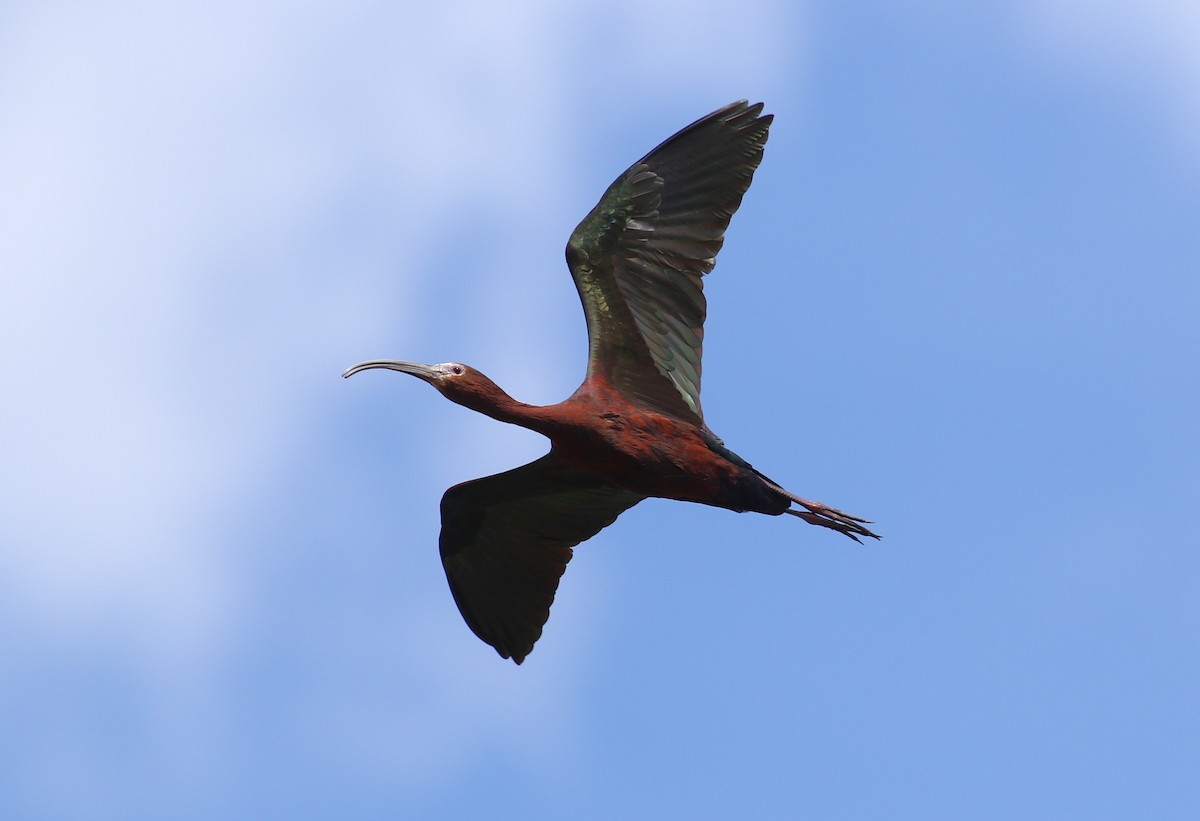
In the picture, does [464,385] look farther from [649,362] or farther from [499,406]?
[649,362]

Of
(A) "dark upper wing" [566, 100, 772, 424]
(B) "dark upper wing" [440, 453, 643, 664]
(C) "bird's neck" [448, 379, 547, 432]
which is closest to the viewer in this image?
(C) "bird's neck" [448, 379, 547, 432]

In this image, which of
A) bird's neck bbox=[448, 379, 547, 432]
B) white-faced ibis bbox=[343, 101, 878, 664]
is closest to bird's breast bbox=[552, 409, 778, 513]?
white-faced ibis bbox=[343, 101, 878, 664]

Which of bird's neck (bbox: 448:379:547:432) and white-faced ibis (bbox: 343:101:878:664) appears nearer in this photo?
bird's neck (bbox: 448:379:547:432)

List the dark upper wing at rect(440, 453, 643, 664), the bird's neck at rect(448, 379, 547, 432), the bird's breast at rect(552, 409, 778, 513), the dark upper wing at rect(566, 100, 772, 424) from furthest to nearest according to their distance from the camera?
the dark upper wing at rect(440, 453, 643, 664) → the dark upper wing at rect(566, 100, 772, 424) → the bird's breast at rect(552, 409, 778, 513) → the bird's neck at rect(448, 379, 547, 432)

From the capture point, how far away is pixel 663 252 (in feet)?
42.4

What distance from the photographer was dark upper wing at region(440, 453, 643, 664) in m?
13.7

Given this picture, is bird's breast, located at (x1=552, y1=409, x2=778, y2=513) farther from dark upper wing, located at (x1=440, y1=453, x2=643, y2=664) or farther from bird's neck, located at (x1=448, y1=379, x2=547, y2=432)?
dark upper wing, located at (x1=440, y1=453, x2=643, y2=664)

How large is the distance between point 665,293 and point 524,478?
1.78 metres

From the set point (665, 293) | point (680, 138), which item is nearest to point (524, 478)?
point (665, 293)

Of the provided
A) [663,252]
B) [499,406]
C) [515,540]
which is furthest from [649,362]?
[515,540]

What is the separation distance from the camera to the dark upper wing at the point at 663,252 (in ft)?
42.3

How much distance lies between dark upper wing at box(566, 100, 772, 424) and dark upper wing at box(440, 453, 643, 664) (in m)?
1.07

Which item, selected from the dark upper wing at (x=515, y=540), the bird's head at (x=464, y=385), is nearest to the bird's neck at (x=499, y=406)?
the bird's head at (x=464, y=385)

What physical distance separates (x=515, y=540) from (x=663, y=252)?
8.44 ft
